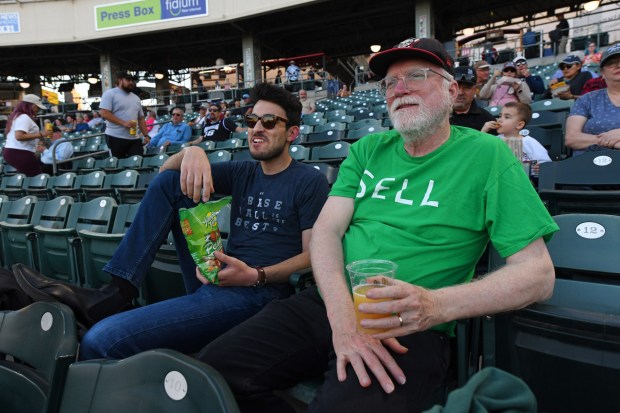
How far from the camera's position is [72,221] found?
3771 mm

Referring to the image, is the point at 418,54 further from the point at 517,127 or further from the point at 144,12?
the point at 144,12

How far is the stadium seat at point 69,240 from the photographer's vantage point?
3.15m

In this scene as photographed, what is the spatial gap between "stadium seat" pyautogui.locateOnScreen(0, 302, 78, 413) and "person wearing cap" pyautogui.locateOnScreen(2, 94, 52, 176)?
5.80m

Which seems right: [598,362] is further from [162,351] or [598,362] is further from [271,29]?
[271,29]

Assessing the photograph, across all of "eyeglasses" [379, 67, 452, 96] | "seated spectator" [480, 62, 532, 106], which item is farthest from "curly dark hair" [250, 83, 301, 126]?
"seated spectator" [480, 62, 532, 106]

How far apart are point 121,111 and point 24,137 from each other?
1.40 metres

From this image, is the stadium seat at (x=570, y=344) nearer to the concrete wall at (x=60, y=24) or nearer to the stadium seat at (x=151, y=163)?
the stadium seat at (x=151, y=163)

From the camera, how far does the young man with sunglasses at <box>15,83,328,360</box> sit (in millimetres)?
1711

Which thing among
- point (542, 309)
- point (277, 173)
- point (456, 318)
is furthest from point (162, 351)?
point (277, 173)

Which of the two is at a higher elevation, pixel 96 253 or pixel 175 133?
pixel 175 133

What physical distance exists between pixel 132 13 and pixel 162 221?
65.9ft

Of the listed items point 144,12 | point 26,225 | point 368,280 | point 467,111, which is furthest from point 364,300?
point 144,12

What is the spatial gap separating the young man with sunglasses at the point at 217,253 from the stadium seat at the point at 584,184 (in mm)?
1311

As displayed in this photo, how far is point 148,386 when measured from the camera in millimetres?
861
